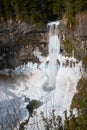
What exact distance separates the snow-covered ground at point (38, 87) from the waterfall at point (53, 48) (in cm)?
51

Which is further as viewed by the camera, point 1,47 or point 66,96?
point 1,47

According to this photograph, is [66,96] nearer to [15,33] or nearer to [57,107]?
[57,107]

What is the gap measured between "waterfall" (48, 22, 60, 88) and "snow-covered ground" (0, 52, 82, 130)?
0.51m

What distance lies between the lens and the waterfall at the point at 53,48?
33338 mm

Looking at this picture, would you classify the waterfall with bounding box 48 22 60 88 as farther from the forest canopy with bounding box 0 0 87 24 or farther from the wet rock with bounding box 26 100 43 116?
the wet rock with bounding box 26 100 43 116

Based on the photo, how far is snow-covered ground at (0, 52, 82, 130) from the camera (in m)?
26.7

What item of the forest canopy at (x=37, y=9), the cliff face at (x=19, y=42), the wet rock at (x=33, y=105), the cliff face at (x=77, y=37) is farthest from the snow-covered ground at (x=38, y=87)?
the forest canopy at (x=37, y=9)

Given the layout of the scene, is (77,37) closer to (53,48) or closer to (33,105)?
(53,48)

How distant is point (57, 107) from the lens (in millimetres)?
26406

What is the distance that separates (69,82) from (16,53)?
8.78m

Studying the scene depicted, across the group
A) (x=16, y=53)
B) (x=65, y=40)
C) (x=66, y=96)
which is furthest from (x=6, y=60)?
(x=66, y=96)

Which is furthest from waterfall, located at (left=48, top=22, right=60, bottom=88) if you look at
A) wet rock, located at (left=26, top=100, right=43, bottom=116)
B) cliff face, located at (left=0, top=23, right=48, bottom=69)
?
wet rock, located at (left=26, top=100, right=43, bottom=116)

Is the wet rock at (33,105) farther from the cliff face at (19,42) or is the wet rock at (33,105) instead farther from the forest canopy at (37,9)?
the forest canopy at (37,9)

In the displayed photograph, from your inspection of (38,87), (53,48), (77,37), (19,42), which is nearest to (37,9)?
(19,42)
